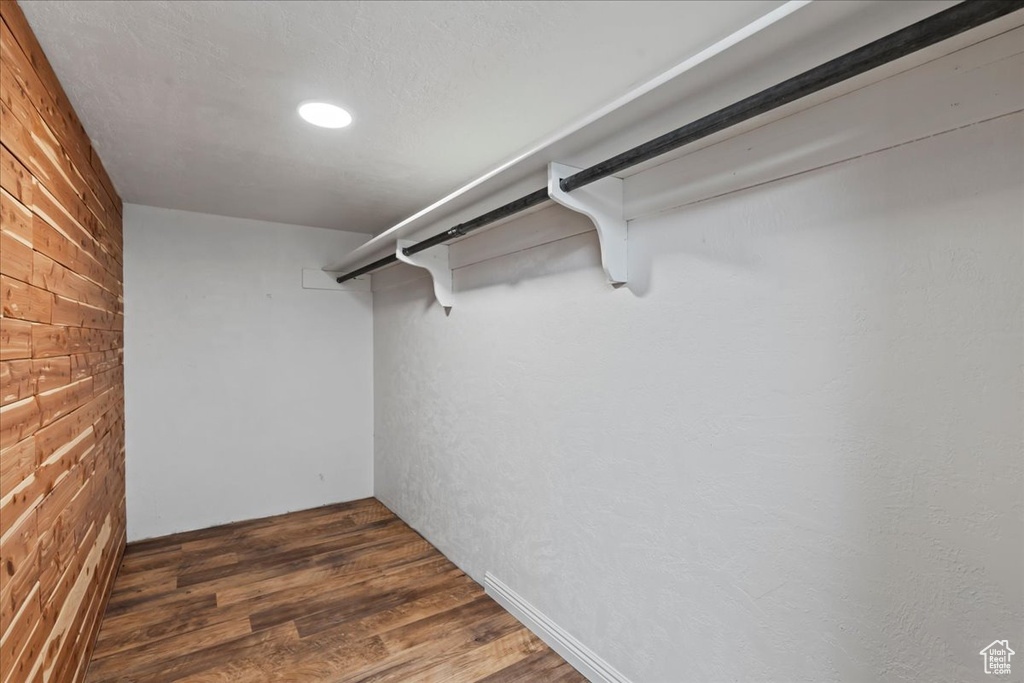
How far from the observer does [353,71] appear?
56.8 inches

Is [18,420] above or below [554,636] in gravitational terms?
above

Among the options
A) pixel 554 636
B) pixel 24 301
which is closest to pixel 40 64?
pixel 24 301

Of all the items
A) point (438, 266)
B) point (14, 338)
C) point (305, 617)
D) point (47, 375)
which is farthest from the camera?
point (438, 266)

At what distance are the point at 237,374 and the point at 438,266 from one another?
173 cm

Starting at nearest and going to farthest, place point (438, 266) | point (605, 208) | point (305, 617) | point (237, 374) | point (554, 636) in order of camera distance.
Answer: point (605, 208) < point (554, 636) < point (305, 617) < point (438, 266) < point (237, 374)

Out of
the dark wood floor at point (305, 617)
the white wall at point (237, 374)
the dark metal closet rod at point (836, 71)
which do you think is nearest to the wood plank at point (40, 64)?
the white wall at point (237, 374)

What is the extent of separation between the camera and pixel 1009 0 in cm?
75

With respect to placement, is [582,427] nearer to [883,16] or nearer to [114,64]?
[883,16]

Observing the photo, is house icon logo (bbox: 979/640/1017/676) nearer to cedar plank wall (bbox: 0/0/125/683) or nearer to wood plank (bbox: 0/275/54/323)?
cedar plank wall (bbox: 0/0/125/683)

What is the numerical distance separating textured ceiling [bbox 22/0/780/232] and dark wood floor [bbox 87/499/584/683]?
205 centimetres

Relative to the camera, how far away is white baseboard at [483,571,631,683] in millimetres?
1774

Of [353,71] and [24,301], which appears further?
[353,71]

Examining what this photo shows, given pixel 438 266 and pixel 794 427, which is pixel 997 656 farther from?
pixel 438 266

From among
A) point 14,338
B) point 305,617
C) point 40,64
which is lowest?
point 305,617
